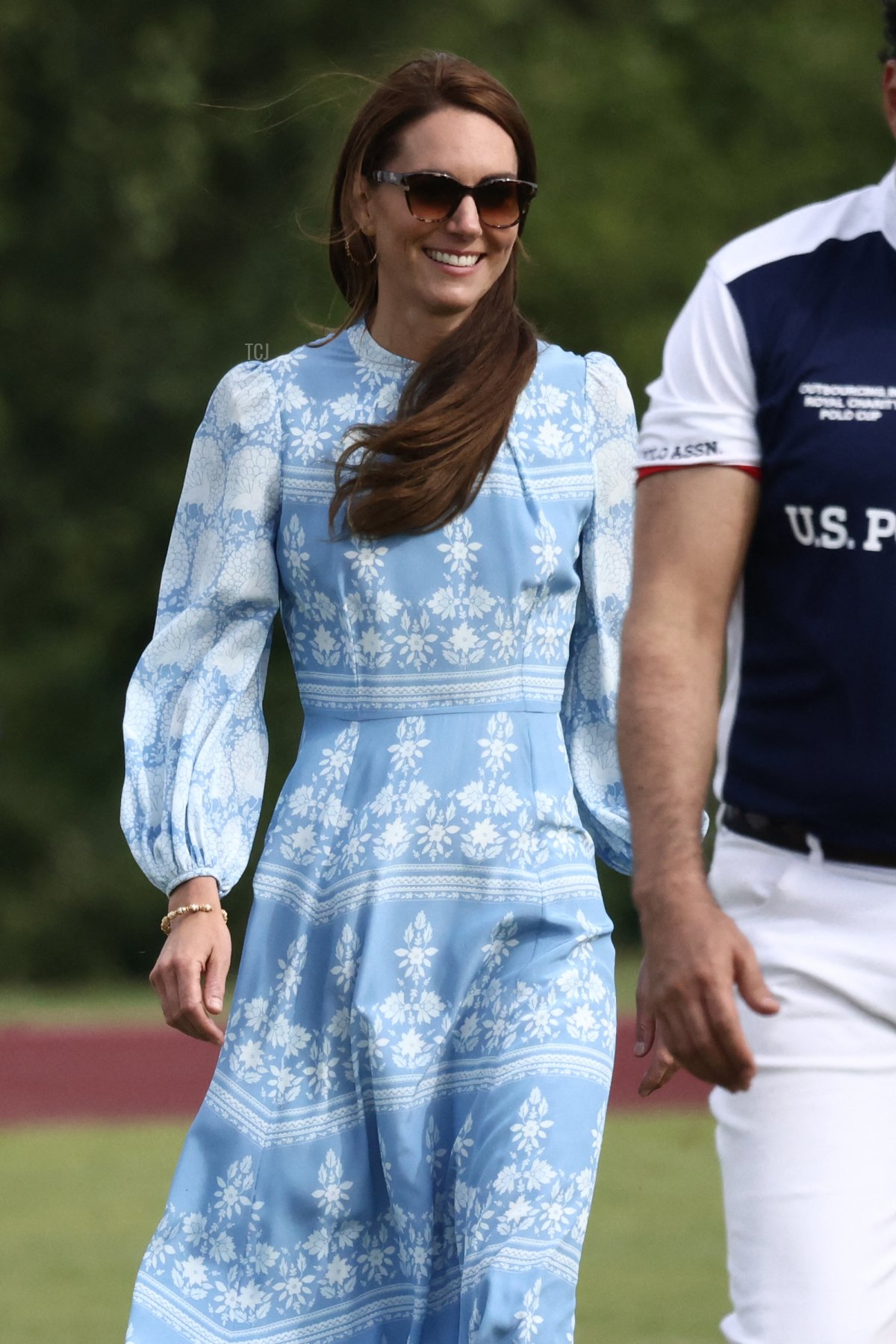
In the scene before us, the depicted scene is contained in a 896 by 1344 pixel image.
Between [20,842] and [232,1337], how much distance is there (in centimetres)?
1692

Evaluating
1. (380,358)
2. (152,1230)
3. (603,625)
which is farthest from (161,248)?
A: (603,625)

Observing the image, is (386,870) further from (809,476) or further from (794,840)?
(809,476)

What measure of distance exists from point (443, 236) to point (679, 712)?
1.34 metres

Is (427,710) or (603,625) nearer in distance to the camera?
(427,710)

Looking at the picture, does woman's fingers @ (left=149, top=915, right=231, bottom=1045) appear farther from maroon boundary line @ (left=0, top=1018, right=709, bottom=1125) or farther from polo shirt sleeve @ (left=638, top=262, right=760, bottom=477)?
maroon boundary line @ (left=0, top=1018, right=709, bottom=1125)

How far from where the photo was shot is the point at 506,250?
4184mm

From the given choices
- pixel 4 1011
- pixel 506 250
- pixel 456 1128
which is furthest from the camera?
pixel 4 1011

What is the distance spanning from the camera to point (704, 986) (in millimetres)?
2826

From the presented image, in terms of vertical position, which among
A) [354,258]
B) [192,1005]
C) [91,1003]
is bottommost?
[91,1003]

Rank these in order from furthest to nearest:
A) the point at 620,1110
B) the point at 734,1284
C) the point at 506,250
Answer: the point at 620,1110
the point at 506,250
the point at 734,1284

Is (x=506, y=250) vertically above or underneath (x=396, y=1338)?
above

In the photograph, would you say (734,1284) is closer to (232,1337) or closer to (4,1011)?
(232,1337)

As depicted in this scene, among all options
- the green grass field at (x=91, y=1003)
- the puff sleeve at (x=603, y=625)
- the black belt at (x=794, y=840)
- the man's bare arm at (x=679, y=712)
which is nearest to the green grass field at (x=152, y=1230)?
the green grass field at (x=91, y=1003)

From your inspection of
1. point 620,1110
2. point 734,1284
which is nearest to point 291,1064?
point 734,1284
